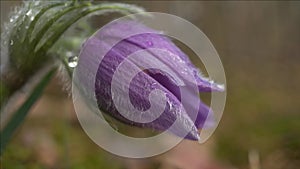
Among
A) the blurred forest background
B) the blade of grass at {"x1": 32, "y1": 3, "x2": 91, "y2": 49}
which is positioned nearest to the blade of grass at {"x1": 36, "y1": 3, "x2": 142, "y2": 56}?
the blade of grass at {"x1": 32, "y1": 3, "x2": 91, "y2": 49}

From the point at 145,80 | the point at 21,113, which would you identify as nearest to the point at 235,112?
the point at 21,113

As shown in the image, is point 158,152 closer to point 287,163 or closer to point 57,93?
point 287,163

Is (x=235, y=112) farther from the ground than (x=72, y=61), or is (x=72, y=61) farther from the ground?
(x=72, y=61)

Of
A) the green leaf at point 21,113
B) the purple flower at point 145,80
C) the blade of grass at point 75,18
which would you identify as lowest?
the green leaf at point 21,113

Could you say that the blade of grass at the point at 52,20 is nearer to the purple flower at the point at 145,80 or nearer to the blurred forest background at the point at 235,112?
the purple flower at the point at 145,80

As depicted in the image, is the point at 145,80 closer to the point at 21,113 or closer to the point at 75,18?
the point at 75,18

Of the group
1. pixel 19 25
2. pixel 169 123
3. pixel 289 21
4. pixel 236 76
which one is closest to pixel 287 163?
pixel 169 123

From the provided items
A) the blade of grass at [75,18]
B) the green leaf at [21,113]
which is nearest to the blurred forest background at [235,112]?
the green leaf at [21,113]
